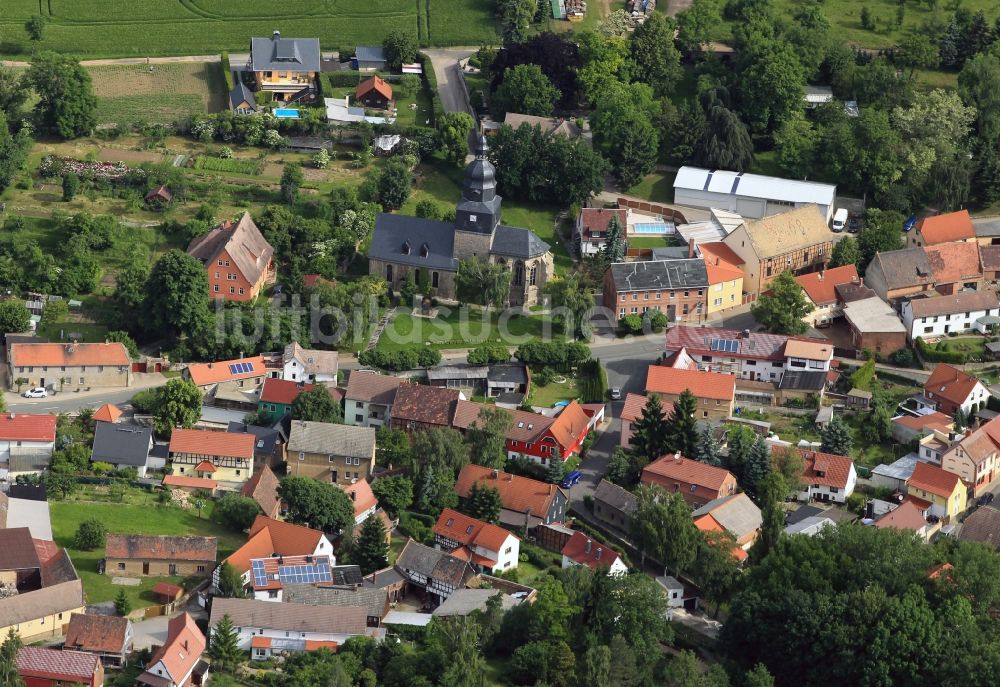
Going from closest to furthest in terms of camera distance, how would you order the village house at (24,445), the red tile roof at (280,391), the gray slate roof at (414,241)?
the village house at (24,445), the red tile roof at (280,391), the gray slate roof at (414,241)

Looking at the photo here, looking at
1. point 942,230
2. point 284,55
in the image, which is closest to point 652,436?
point 942,230

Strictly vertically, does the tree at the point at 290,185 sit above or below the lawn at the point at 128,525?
above

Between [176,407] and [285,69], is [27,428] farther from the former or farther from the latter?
[285,69]

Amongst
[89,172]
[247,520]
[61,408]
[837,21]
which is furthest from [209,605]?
[837,21]

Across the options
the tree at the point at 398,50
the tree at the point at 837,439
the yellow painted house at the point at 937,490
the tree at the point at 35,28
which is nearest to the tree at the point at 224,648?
the tree at the point at 837,439

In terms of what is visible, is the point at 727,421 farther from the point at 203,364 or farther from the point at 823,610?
the point at 203,364

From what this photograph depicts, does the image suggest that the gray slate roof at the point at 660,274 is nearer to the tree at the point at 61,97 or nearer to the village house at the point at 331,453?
the village house at the point at 331,453
